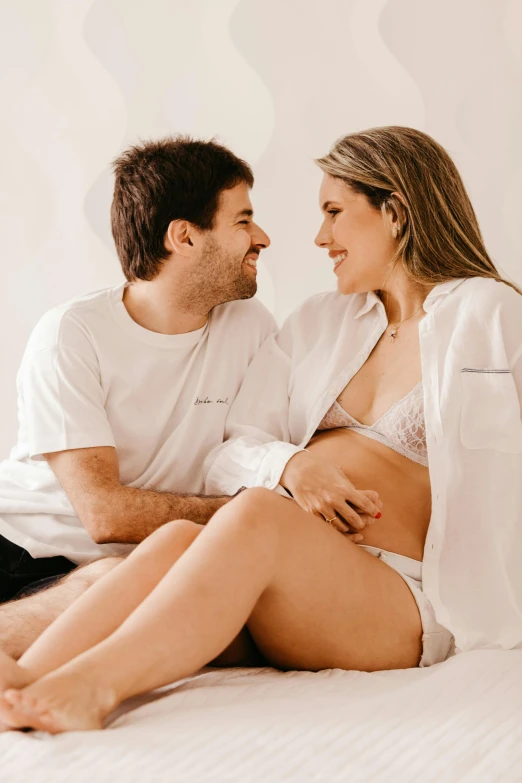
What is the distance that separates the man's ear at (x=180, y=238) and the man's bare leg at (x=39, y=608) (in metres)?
0.72

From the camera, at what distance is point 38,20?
252 centimetres

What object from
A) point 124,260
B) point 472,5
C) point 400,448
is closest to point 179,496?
point 400,448

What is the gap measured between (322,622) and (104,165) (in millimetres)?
1595

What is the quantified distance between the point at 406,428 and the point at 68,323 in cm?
78

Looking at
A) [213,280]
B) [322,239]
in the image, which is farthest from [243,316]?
[322,239]

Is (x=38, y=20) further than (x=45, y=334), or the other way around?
(x=38, y=20)

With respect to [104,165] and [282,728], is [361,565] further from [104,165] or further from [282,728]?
[104,165]

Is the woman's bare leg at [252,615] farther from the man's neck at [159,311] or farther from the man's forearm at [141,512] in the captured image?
the man's neck at [159,311]

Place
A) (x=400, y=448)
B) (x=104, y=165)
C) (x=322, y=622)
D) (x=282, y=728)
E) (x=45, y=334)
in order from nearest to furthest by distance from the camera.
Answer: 1. (x=282, y=728)
2. (x=322, y=622)
3. (x=400, y=448)
4. (x=45, y=334)
5. (x=104, y=165)

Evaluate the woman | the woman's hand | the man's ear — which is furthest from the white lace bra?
the man's ear

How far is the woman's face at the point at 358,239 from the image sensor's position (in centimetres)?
190

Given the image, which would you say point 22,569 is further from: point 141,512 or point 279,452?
point 279,452

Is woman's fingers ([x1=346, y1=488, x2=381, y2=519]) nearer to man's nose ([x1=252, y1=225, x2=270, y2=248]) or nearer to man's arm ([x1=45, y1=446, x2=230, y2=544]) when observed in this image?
man's arm ([x1=45, y1=446, x2=230, y2=544])

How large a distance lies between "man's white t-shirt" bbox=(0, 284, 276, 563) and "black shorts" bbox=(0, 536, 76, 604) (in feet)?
0.07
